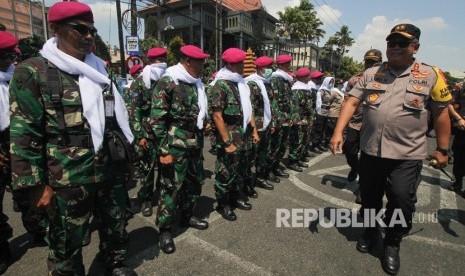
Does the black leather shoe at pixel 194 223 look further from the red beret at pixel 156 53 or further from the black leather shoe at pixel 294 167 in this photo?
the black leather shoe at pixel 294 167

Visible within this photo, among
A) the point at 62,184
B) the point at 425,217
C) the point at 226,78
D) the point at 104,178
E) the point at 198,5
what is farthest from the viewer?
the point at 198,5

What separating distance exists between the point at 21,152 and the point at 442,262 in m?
3.76

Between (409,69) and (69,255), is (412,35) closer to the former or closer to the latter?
(409,69)

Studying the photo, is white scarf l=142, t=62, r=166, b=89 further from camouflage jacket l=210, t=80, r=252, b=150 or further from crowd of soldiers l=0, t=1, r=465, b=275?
camouflage jacket l=210, t=80, r=252, b=150

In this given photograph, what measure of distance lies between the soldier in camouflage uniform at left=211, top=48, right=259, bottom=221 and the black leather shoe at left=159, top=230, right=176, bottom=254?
92 centimetres

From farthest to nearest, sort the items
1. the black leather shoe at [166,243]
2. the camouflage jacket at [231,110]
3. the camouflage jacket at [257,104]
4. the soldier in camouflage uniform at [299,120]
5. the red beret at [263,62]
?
the soldier in camouflage uniform at [299,120] < the red beret at [263,62] < the camouflage jacket at [257,104] < the camouflage jacket at [231,110] < the black leather shoe at [166,243]

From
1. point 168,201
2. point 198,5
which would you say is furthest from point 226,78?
point 198,5

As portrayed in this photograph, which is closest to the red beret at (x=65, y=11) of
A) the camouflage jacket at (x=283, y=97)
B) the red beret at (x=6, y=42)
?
the red beret at (x=6, y=42)

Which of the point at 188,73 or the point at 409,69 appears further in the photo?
the point at 188,73

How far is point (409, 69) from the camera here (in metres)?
2.73

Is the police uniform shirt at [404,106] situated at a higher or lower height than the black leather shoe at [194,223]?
higher

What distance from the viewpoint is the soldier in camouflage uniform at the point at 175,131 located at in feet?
10.0

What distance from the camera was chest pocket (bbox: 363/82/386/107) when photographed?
2.78 metres

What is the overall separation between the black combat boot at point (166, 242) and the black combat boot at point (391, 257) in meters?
2.07
